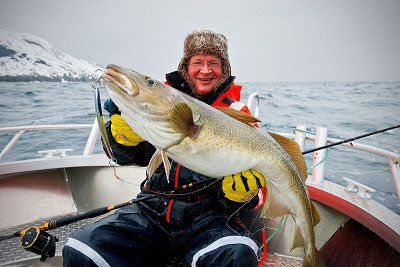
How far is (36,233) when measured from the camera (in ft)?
7.41

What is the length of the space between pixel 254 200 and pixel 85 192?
346 cm

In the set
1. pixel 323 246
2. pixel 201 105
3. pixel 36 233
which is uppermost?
pixel 201 105

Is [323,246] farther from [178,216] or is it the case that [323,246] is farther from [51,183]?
[51,183]

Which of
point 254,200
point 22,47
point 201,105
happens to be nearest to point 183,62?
point 201,105

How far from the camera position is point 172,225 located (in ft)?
9.35

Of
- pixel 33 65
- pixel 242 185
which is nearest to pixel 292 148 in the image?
pixel 242 185

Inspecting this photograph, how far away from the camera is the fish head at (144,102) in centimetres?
192

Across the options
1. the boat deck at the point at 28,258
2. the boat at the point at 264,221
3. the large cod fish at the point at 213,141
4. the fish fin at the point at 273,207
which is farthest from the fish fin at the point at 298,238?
the boat deck at the point at 28,258

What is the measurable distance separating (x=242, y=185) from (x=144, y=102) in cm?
117

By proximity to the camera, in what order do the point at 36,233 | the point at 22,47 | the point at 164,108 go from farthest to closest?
the point at 22,47
the point at 36,233
the point at 164,108

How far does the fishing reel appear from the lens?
2193 millimetres

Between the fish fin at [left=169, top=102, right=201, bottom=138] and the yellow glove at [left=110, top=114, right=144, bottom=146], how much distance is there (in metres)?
0.76

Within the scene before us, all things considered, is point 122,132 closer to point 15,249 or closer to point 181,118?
point 181,118

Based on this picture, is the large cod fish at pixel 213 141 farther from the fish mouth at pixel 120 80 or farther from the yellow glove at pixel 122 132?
the yellow glove at pixel 122 132
